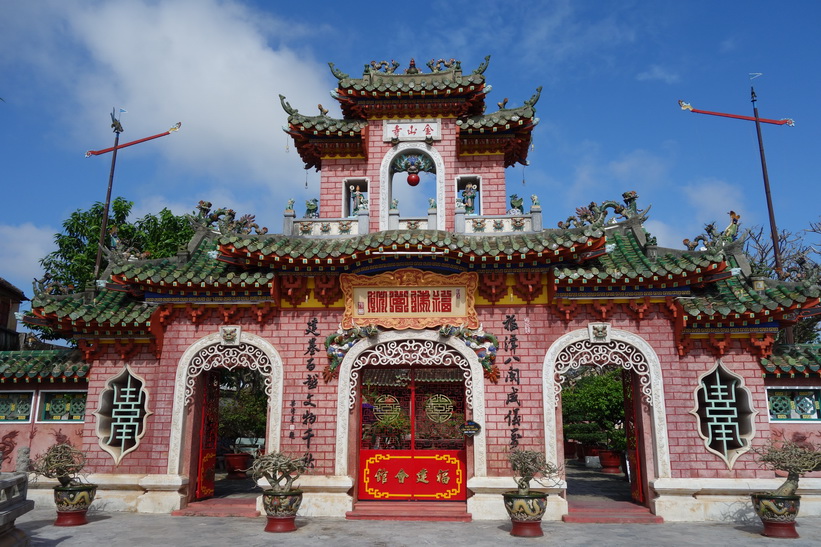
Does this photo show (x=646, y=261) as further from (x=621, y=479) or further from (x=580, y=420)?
(x=580, y=420)

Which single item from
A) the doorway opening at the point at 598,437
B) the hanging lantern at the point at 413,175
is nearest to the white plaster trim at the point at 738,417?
the doorway opening at the point at 598,437

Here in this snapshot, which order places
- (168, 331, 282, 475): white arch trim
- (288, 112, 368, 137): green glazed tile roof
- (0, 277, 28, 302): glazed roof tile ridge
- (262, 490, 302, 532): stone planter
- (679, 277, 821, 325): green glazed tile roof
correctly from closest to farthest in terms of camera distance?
(262, 490, 302, 532): stone planter → (679, 277, 821, 325): green glazed tile roof → (168, 331, 282, 475): white arch trim → (288, 112, 368, 137): green glazed tile roof → (0, 277, 28, 302): glazed roof tile ridge

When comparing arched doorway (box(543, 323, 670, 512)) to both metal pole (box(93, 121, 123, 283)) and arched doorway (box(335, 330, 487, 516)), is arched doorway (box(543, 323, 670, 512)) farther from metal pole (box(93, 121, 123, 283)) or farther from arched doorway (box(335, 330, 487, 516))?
metal pole (box(93, 121, 123, 283))

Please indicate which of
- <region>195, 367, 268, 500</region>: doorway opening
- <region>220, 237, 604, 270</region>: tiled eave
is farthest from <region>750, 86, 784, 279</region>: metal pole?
<region>195, 367, 268, 500</region>: doorway opening

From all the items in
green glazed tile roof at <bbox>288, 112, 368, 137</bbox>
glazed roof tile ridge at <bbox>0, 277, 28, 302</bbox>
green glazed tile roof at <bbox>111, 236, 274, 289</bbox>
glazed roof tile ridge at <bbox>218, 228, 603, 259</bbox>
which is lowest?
green glazed tile roof at <bbox>111, 236, 274, 289</bbox>

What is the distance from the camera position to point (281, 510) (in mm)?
9609

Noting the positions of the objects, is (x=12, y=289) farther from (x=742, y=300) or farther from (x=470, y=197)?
(x=742, y=300)

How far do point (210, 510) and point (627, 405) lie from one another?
906 centimetres

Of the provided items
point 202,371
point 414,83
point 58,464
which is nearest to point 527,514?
point 202,371

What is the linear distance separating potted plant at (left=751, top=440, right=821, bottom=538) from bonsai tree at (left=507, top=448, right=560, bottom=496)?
335 centimetres

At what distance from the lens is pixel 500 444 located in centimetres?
1095

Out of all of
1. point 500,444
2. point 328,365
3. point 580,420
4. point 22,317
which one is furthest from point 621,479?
point 22,317

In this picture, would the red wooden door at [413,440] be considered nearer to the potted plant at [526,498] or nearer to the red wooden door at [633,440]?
the potted plant at [526,498]

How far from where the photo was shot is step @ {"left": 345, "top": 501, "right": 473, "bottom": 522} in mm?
10523
